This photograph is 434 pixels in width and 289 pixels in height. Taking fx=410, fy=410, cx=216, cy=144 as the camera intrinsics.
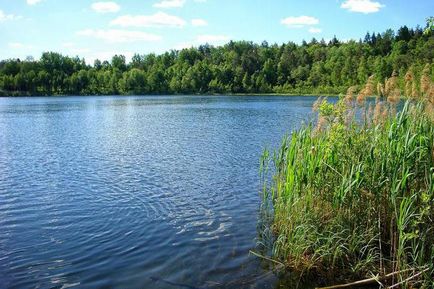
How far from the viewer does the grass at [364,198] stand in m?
8.29

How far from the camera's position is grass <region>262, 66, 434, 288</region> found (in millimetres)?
8289

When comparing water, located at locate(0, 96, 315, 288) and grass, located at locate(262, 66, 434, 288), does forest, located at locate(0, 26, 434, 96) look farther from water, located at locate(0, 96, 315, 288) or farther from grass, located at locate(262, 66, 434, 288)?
grass, located at locate(262, 66, 434, 288)

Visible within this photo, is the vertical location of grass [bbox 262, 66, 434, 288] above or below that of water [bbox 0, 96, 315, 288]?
above

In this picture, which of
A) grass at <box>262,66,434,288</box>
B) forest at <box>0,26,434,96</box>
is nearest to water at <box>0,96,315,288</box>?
grass at <box>262,66,434,288</box>

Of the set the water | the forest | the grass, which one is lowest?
the water

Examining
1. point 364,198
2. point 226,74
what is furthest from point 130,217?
point 226,74

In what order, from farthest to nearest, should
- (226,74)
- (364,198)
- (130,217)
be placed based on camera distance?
(226,74) < (130,217) < (364,198)

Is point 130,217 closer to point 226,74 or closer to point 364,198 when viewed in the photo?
point 364,198

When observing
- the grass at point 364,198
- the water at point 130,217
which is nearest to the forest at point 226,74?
the water at point 130,217

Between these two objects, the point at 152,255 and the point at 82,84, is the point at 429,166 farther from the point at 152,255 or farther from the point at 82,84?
the point at 82,84

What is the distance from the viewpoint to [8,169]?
2206 cm

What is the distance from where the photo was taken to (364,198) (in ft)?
31.4

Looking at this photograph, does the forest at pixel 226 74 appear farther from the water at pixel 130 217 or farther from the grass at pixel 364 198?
the grass at pixel 364 198

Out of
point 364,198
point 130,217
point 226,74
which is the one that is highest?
point 226,74
